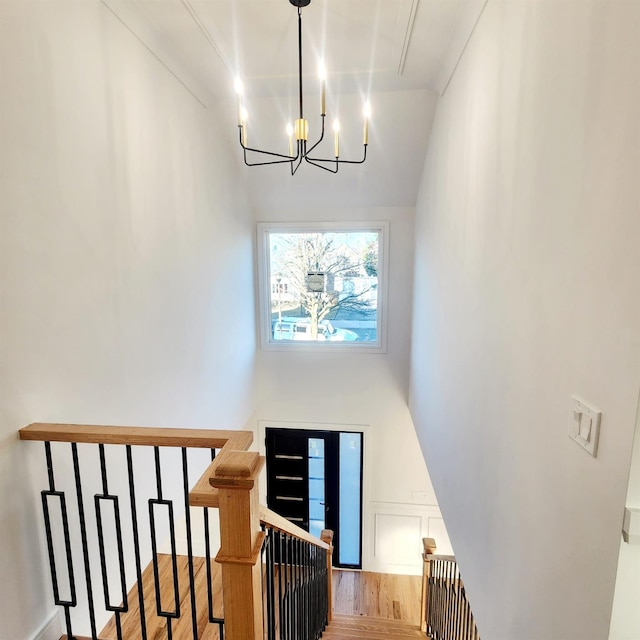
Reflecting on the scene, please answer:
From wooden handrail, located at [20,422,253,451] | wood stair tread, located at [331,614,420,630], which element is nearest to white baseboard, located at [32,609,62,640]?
wooden handrail, located at [20,422,253,451]

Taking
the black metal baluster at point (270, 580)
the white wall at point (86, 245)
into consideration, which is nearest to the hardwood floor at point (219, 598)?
the black metal baluster at point (270, 580)

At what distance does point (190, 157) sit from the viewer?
8.99ft

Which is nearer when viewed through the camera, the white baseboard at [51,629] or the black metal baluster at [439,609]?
the white baseboard at [51,629]

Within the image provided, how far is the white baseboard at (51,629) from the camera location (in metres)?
1.49

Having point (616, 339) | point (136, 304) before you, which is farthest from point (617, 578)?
point (136, 304)

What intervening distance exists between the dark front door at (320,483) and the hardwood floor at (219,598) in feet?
1.11

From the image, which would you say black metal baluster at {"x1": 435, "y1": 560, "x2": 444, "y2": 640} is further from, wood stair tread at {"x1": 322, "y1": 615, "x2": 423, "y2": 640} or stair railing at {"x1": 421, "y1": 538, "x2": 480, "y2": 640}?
wood stair tread at {"x1": 322, "y1": 615, "x2": 423, "y2": 640}

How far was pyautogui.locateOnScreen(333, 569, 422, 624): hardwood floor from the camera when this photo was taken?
4.36m

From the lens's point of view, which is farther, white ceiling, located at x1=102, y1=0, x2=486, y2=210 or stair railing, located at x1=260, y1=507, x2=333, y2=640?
white ceiling, located at x1=102, y1=0, x2=486, y2=210

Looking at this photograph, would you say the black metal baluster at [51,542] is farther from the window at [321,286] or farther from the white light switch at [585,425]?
the window at [321,286]

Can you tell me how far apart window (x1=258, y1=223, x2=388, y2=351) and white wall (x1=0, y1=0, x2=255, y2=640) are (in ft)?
5.37

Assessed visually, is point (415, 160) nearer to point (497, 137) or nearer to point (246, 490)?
point (497, 137)

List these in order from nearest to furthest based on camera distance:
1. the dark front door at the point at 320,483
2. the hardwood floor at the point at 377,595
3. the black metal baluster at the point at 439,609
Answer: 1. the black metal baluster at the point at 439,609
2. the hardwood floor at the point at 377,595
3. the dark front door at the point at 320,483

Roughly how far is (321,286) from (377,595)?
3735mm
